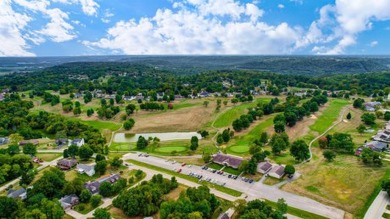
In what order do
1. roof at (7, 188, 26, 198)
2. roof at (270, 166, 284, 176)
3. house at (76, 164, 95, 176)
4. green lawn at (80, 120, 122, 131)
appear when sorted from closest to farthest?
roof at (7, 188, 26, 198), roof at (270, 166, 284, 176), house at (76, 164, 95, 176), green lawn at (80, 120, 122, 131)

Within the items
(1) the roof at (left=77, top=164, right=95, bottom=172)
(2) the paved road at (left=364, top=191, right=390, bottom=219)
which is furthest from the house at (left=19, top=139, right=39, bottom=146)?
(2) the paved road at (left=364, top=191, right=390, bottom=219)

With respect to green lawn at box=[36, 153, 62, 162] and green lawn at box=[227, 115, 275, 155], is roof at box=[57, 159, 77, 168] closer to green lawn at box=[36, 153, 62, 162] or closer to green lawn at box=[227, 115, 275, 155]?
green lawn at box=[36, 153, 62, 162]

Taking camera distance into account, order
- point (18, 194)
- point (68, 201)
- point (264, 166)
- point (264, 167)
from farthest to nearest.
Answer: point (264, 166), point (264, 167), point (18, 194), point (68, 201)

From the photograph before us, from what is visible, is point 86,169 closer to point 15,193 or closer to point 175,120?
point 15,193

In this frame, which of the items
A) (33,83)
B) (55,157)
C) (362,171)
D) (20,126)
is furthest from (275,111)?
(33,83)

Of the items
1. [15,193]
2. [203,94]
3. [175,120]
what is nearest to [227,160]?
[15,193]

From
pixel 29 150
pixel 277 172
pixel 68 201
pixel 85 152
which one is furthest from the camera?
pixel 29 150

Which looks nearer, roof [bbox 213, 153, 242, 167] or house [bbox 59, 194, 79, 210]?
house [bbox 59, 194, 79, 210]
